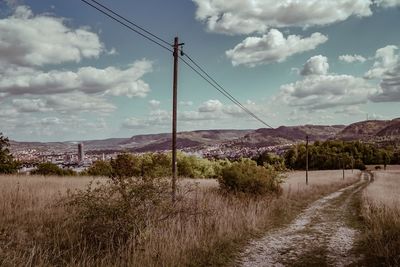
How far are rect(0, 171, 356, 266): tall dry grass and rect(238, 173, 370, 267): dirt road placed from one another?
513 millimetres

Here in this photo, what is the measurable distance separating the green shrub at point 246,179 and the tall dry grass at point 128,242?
5.40 meters

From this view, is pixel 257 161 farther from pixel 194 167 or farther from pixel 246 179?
pixel 246 179

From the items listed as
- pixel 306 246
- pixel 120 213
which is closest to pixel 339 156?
pixel 306 246

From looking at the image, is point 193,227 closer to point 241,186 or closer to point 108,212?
point 108,212

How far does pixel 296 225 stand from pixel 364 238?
127 inches

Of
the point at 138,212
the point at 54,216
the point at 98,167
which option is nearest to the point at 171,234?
the point at 138,212

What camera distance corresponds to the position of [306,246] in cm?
1059

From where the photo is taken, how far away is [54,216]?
10977 mm

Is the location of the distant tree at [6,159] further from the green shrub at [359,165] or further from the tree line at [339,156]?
the green shrub at [359,165]

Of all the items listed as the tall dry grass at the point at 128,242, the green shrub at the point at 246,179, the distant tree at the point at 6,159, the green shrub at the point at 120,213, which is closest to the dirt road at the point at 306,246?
the tall dry grass at the point at 128,242

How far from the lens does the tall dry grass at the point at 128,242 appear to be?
7367mm

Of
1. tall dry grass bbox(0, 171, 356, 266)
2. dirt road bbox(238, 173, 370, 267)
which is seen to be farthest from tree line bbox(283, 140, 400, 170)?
tall dry grass bbox(0, 171, 356, 266)

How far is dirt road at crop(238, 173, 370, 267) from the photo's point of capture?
8984 millimetres

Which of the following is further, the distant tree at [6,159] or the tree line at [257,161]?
the distant tree at [6,159]
